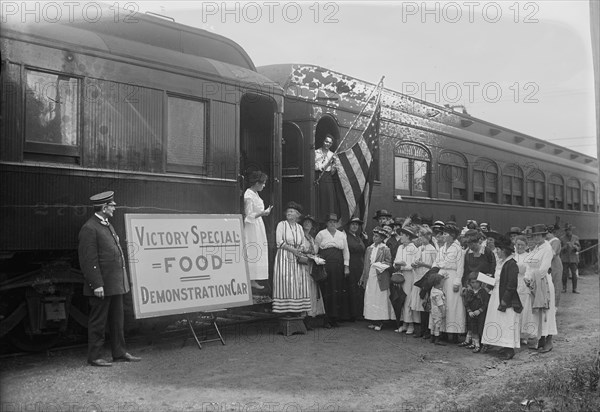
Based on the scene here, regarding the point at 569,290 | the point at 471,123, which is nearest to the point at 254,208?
the point at 471,123

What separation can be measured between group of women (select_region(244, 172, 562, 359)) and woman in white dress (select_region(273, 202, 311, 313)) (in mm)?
12

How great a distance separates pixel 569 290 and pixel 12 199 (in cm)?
1288

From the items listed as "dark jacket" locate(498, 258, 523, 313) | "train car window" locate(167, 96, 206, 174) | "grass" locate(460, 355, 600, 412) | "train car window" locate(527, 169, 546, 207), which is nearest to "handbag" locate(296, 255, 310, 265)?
"train car window" locate(167, 96, 206, 174)

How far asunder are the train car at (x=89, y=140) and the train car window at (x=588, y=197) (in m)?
16.3

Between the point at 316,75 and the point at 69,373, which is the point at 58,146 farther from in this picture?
the point at 316,75

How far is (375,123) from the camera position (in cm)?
923

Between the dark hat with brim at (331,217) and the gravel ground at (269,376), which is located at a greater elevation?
the dark hat with brim at (331,217)

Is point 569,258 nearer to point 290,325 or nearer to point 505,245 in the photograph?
point 505,245

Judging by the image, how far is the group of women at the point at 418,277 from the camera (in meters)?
7.00

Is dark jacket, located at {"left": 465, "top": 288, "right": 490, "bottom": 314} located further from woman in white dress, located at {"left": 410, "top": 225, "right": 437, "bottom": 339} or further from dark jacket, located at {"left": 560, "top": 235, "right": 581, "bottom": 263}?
dark jacket, located at {"left": 560, "top": 235, "right": 581, "bottom": 263}

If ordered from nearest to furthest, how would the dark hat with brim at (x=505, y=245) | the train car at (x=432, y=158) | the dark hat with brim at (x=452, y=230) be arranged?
the dark hat with brim at (x=505, y=245) < the dark hat with brim at (x=452, y=230) < the train car at (x=432, y=158)

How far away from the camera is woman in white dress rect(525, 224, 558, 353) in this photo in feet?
23.7

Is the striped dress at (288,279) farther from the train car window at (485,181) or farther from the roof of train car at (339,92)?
the train car window at (485,181)

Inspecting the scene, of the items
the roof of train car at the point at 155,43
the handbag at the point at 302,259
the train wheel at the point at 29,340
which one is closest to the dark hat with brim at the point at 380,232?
the handbag at the point at 302,259
